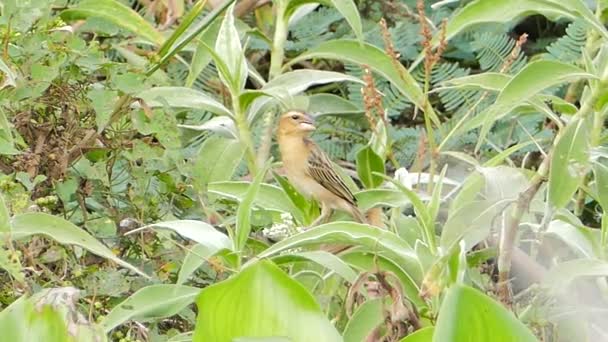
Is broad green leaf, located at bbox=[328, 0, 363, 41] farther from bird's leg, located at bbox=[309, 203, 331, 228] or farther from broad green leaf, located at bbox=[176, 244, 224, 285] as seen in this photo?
broad green leaf, located at bbox=[176, 244, 224, 285]

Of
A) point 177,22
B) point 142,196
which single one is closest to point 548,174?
point 142,196

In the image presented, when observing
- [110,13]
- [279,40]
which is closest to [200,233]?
[110,13]

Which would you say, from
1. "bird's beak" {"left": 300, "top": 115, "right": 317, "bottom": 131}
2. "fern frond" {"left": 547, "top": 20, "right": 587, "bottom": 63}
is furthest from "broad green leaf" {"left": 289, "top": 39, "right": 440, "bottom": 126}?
"fern frond" {"left": 547, "top": 20, "right": 587, "bottom": 63}

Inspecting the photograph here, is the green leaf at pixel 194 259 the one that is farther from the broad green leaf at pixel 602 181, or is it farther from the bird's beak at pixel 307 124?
the bird's beak at pixel 307 124

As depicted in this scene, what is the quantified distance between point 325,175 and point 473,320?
156 cm

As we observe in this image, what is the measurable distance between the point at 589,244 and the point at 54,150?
1015mm

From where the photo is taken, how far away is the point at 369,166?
2.90 m

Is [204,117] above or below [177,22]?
below

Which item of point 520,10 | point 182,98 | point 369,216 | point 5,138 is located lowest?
point 369,216

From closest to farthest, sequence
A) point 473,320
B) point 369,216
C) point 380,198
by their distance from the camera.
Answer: point 473,320 → point 380,198 → point 369,216

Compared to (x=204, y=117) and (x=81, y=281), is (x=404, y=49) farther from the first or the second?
(x=81, y=281)

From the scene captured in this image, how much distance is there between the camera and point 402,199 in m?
2.65

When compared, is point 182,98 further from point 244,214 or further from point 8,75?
point 244,214

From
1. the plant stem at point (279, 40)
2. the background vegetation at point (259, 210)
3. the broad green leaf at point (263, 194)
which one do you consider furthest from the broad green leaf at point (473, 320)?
the plant stem at point (279, 40)
